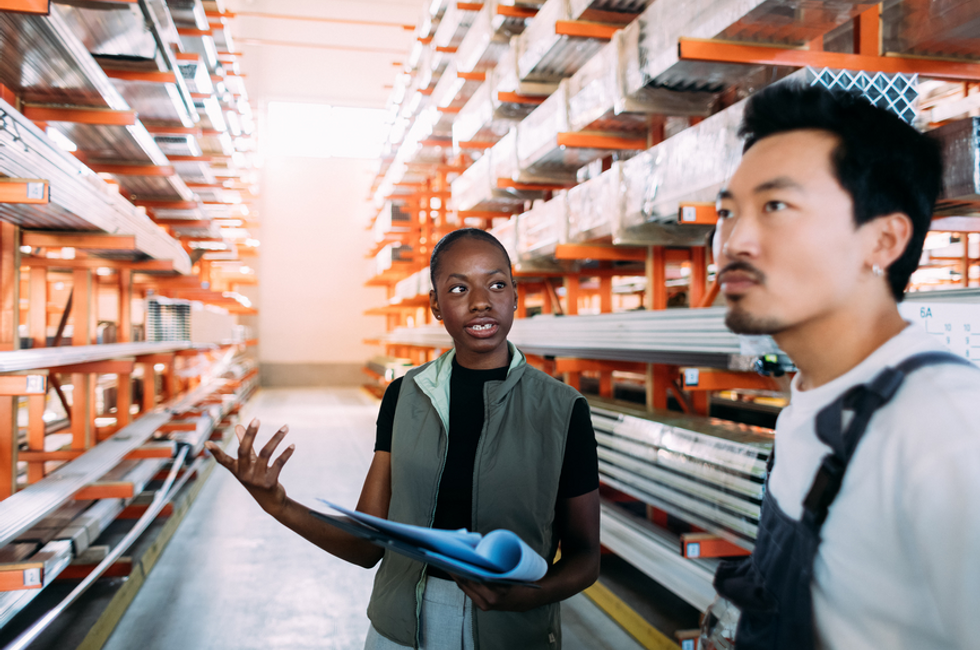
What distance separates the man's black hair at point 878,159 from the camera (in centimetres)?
79

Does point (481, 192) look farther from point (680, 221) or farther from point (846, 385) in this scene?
point (846, 385)

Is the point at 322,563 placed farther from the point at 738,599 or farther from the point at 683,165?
the point at 738,599

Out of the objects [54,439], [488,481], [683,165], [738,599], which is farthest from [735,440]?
[54,439]

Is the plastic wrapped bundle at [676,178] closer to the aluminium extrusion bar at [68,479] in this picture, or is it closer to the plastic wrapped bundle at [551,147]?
the plastic wrapped bundle at [551,147]

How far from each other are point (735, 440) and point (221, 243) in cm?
767

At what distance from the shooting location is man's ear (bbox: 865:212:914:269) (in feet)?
2.60

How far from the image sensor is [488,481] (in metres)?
1.31

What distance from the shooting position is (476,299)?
1.38 m

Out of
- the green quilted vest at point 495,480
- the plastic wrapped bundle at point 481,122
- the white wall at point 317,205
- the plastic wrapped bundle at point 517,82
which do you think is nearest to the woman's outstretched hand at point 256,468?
the green quilted vest at point 495,480

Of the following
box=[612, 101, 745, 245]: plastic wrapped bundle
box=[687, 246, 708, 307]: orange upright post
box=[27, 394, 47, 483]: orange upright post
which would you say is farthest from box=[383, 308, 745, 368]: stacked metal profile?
box=[27, 394, 47, 483]: orange upright post

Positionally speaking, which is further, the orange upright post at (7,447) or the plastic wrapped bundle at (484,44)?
the plastic wrapped bundle at (484,44)

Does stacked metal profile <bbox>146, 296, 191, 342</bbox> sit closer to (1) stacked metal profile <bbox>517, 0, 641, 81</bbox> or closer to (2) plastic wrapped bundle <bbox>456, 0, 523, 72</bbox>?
(2) plastic wrapped bundle <bbox>456, 0, 523, 72</bbox>

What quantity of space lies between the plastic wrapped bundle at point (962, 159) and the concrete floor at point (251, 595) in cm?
229

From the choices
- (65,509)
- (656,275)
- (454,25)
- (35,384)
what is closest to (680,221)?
(656,275)
